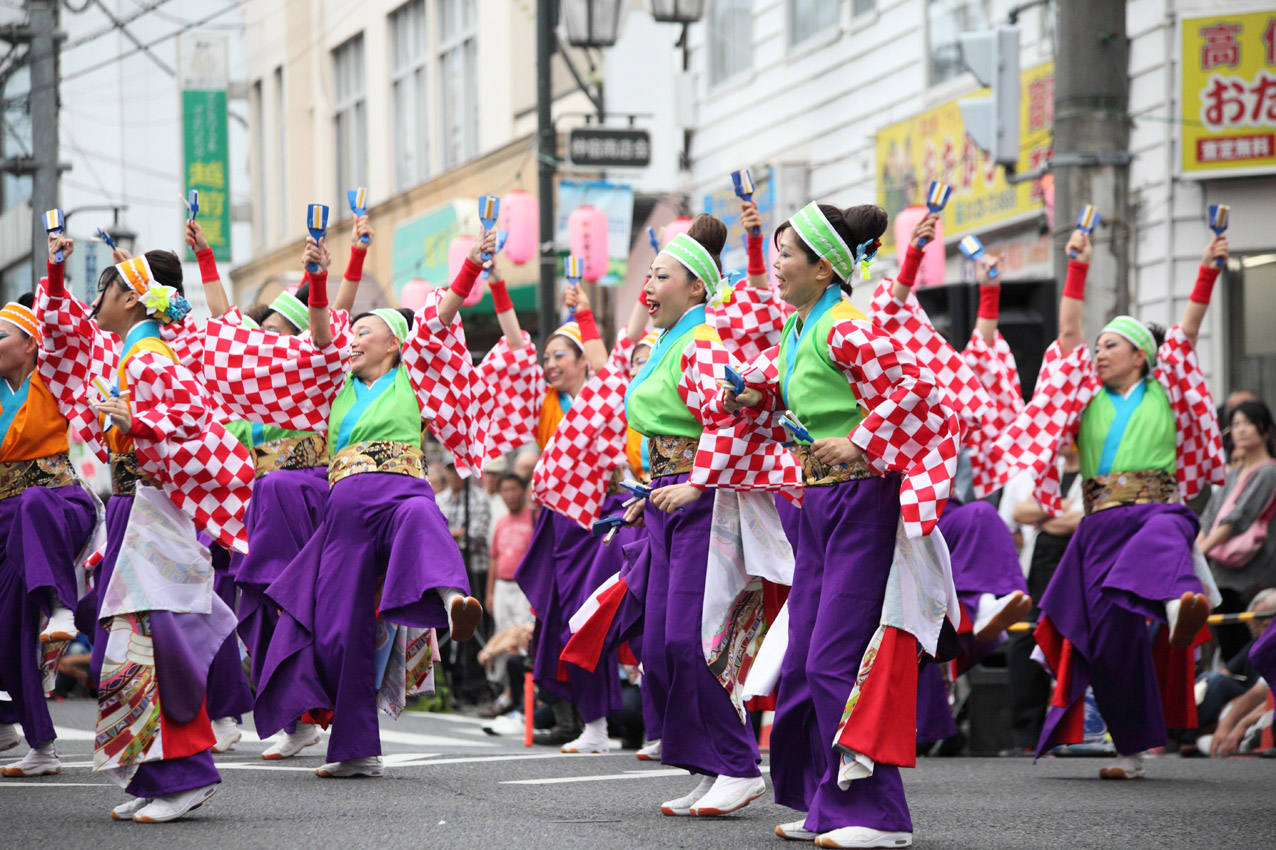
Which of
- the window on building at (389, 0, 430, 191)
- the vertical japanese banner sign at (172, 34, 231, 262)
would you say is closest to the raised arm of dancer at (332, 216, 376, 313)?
the window on building at (389, 0, 430, 191)

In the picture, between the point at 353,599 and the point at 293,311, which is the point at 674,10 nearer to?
the point at 293,311

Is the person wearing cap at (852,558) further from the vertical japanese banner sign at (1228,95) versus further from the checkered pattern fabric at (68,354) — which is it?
the vertical japanese banner sign at (1228,95)

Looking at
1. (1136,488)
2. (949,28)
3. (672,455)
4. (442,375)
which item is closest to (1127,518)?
(1136,488)

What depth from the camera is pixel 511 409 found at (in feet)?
27.6

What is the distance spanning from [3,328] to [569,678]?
303cm

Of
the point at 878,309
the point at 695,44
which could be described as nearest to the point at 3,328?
the point at 878,309

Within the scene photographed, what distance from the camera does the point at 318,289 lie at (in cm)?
641

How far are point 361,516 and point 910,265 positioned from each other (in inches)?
86.3

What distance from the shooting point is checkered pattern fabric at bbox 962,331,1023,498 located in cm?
793

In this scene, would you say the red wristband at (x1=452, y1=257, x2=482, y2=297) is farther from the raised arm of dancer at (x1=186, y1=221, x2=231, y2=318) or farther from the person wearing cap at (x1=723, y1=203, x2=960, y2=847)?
the person wearing cap at (x1=723, y1=203, x2=960, y2=847)

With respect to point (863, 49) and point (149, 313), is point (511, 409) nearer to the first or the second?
point (149, 313)

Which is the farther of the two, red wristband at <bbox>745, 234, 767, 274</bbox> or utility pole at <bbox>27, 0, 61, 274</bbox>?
utility pole at <bbox>27, 0, 61, 274</bbox>

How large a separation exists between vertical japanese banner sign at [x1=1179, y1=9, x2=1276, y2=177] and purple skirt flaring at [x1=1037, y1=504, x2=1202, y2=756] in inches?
205

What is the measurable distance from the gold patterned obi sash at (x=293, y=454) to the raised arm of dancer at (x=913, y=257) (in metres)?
2.77
